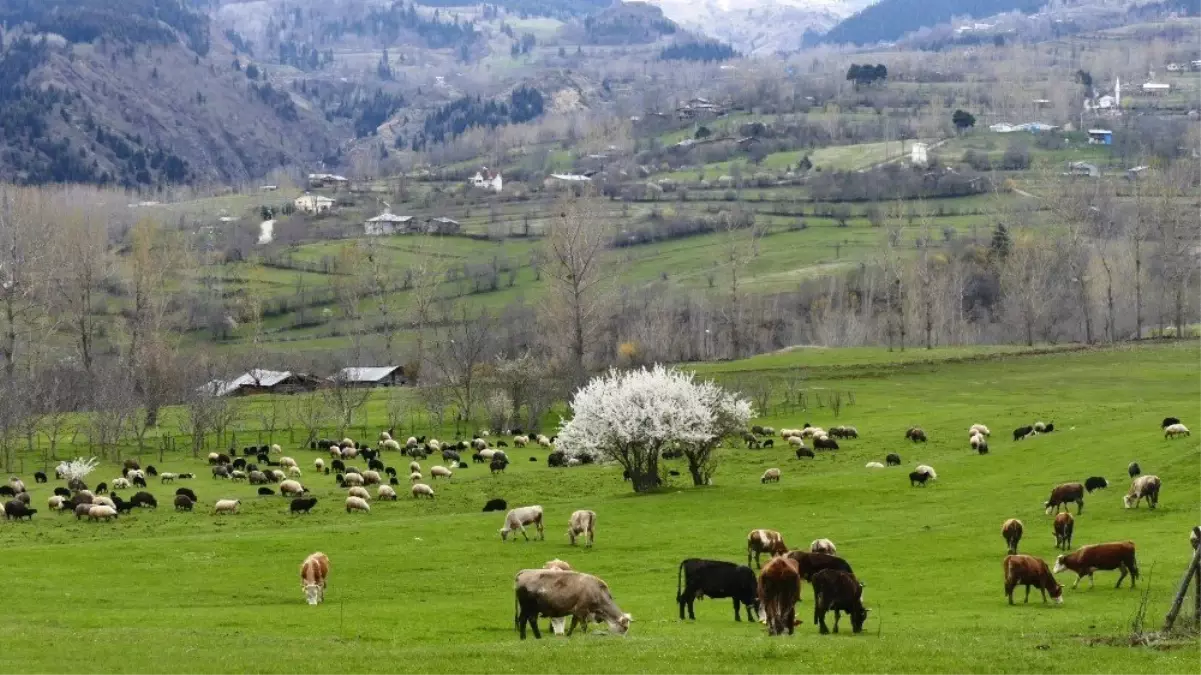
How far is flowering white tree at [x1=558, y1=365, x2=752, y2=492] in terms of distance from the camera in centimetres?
5644

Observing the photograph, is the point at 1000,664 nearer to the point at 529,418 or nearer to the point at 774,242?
the point at 529,418

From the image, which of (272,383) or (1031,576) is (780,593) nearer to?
(1031,576)

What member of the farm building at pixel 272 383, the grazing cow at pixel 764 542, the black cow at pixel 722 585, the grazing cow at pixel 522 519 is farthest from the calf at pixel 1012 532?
the farm building at pixel 272 383

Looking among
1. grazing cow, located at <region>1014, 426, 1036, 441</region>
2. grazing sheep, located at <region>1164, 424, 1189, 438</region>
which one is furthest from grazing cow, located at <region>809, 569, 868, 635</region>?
grazing cow, located at <region>1014, 426, 1036, 441</region>

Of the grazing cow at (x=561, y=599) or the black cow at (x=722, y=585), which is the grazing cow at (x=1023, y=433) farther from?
the grazing cow at (x=561, y=599)

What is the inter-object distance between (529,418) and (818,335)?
5351 cm

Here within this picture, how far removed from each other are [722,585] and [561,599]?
4654 millimetres

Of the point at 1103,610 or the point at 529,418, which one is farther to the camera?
the point at 529,418

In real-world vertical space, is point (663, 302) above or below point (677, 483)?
above

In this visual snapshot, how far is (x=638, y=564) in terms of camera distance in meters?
39.2

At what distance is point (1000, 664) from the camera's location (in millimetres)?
21188

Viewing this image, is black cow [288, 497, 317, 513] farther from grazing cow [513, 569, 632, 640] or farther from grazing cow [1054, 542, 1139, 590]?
grazing cow [1054, 542, 1139, 590]

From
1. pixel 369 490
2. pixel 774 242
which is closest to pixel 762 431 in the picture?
pixel 369 490

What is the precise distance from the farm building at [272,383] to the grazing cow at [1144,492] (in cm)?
8431
